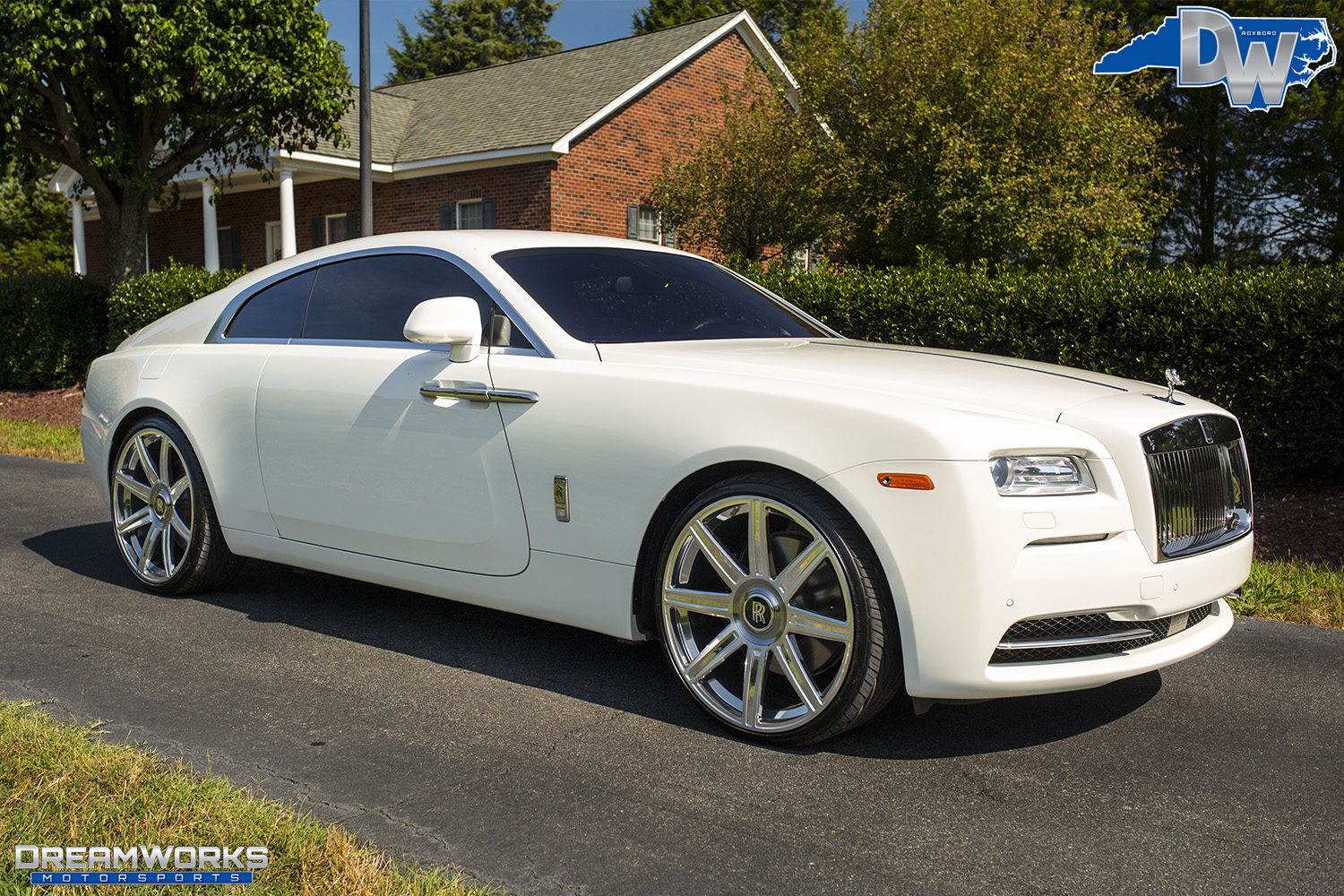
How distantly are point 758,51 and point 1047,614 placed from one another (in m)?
22.8

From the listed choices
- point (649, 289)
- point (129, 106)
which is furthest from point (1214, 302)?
point (129, 106)

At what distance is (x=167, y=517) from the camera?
517cm

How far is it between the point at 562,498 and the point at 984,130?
12543 mm

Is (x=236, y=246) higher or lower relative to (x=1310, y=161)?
lower

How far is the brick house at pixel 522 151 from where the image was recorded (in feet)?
68.3

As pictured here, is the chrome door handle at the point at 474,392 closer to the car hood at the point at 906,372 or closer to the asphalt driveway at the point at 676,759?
the car hood at the point at 906,372

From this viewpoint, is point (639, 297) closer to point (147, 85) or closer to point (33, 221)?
point (147, 85)

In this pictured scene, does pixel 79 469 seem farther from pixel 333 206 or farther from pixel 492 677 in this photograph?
pixel 333 206

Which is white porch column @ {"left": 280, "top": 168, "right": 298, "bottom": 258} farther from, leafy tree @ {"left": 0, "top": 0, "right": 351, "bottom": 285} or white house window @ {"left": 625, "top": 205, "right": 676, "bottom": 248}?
white house window @ {"left": 625, "top": 205, "right": 676, "bottom": 248}

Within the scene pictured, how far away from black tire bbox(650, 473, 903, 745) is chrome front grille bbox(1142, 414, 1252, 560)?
87 cm

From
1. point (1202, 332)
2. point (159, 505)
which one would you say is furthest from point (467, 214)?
point (159, 505)

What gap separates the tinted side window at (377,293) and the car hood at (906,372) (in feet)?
2.65

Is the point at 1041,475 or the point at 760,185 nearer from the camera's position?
the point at 1041,475

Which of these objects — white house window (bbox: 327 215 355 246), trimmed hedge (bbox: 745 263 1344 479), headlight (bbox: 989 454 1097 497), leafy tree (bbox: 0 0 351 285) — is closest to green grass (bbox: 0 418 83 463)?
leafy tree (bbox: 0 0 351 285)
